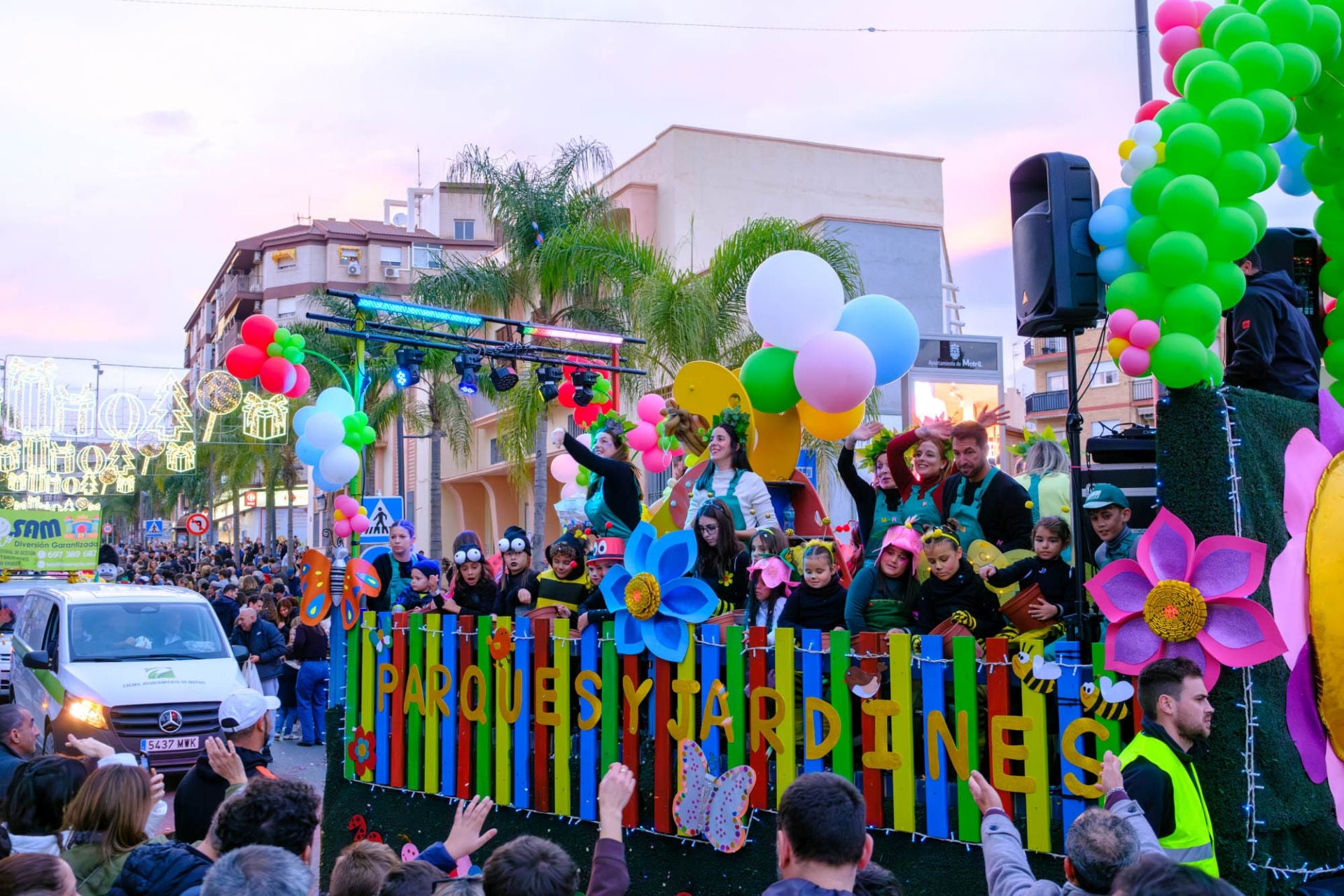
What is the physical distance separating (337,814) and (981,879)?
186 inches

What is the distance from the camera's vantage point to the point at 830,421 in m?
8.16

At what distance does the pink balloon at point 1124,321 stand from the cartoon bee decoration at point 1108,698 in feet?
4.33

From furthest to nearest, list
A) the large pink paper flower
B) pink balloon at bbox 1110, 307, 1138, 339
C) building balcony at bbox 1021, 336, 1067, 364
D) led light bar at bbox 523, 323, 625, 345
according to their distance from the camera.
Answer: building balcony at bbox 1021, 336, 1067, 364 → led light bar at bbox 523, 323, 625, 345 → pink balloon at bbox 1110, 307, 1138, 339 → the large pink paper flower

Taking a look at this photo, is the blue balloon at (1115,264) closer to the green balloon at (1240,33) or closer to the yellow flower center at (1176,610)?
the green balloon at (1240,33)

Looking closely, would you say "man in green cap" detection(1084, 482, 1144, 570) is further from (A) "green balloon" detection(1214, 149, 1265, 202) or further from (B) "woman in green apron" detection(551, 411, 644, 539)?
(B) "woman in green apron" detection(551, 411, 644, 539)

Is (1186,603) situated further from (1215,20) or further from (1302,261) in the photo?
(1302,261)

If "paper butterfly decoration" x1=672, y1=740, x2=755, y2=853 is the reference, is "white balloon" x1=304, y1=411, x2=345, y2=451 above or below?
above

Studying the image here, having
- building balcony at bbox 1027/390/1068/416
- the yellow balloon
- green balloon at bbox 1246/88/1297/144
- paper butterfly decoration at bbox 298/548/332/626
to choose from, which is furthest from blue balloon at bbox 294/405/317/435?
building balcony at bbox 1027/390/1068/416

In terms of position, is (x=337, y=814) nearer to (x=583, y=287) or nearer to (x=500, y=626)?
(x=500, y=626)

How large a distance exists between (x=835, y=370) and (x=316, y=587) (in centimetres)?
435

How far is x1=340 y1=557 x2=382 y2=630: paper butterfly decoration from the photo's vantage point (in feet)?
26.9

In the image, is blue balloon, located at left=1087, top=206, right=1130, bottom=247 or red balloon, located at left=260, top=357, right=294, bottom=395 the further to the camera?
red balloon, located at left=260, top=357, right=294, bottom=395

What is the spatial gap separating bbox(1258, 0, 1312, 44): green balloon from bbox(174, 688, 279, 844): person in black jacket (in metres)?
5.04

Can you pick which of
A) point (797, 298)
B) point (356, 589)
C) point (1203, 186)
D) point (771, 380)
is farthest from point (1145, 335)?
point (356, 589)
